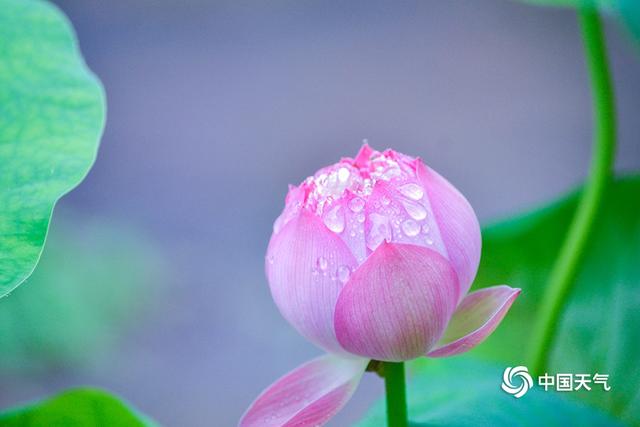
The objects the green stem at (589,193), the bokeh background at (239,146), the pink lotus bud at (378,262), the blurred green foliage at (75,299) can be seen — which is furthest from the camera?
the bokeh background at (239,146)

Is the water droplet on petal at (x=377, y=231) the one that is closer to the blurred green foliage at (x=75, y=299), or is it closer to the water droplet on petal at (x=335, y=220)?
the water droplet on petal at (x=335, y=220)

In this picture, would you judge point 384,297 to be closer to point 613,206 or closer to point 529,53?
point 613,206

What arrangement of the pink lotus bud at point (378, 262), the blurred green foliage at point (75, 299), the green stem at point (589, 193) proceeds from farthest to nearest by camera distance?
the blurred green foliage at point (75, 299), the green stem at point (589, 193), the pink lotus bud at point (378, 262)

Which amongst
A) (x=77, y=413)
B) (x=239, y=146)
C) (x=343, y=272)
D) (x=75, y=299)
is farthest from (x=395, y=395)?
(x=239, y=146)

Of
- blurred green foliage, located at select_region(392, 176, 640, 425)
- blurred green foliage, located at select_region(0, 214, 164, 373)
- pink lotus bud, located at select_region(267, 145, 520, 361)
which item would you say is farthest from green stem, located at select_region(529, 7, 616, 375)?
blurred green foliage, located at select_region(0, 214, 164, 373)

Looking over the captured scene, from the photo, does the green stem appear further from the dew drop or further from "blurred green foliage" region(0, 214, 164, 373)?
"blurred green foliage" region(0, 214, 164, 373)

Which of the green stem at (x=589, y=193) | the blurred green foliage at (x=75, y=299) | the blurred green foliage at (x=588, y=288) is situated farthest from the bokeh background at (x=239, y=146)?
the green stem at (x=589, y=193)
